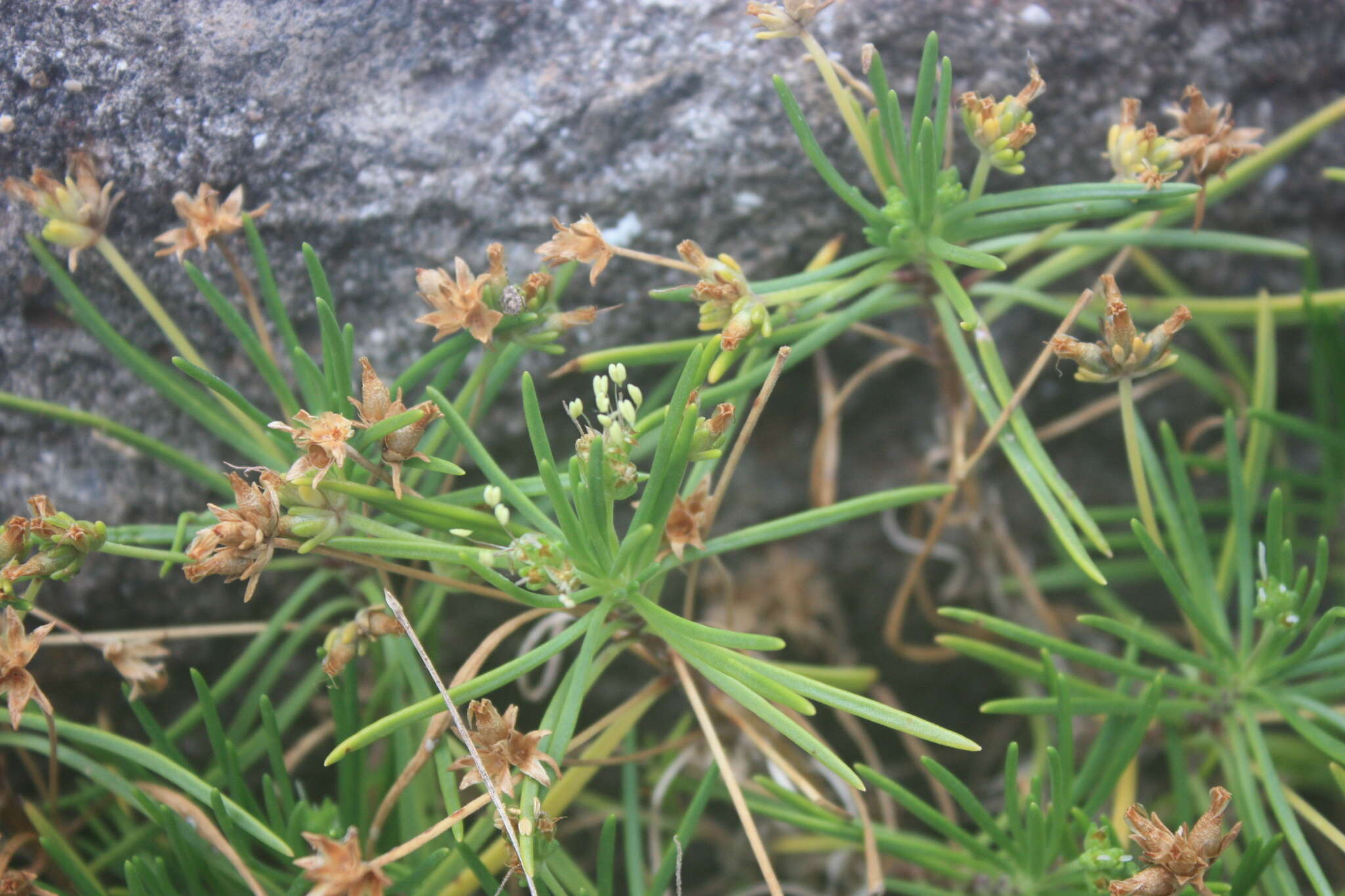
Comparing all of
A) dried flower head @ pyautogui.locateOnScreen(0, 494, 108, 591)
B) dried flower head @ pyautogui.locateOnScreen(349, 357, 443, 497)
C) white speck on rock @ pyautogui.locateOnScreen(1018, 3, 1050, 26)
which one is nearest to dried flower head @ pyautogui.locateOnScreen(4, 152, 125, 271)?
dried flower head @ pyautogui.locateOnScreen(0, 494, 108, 591)

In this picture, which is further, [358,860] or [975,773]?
[975,773]

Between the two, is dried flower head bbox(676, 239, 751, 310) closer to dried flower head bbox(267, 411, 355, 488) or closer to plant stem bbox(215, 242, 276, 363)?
dried flower head bbox(267, 411, 355, 488)

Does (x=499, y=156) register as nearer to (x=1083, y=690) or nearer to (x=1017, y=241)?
(x=1017, y=241)

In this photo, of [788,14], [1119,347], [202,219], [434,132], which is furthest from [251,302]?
[1119,347]

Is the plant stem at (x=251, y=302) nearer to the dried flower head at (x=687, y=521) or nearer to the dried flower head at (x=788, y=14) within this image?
the dried flower head at (x=687, y=521)

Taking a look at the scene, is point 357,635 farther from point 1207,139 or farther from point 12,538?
point 1207,139

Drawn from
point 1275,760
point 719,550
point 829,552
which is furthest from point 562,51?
point 1275,760
